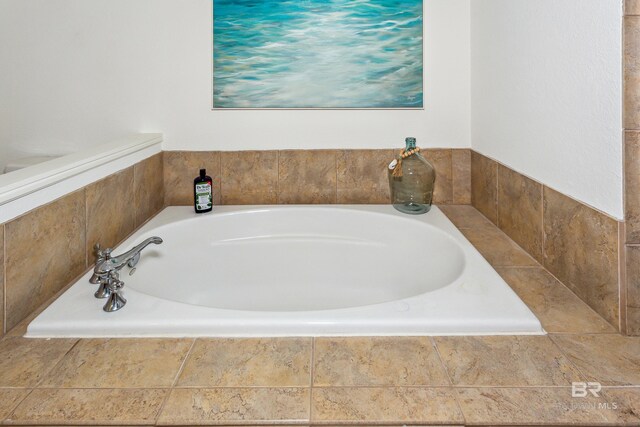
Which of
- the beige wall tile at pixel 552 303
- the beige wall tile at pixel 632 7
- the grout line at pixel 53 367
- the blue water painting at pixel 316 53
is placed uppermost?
the blue water painting at pixel 316 53

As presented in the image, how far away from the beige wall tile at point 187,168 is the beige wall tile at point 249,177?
35 millimetres

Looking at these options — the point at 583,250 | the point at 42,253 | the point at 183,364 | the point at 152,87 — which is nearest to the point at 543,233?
the point at 583,250

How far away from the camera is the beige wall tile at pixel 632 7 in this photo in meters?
0.97

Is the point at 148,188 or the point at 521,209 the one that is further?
the point at 148,188

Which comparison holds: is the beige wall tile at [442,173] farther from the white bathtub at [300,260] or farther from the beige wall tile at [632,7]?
the beige wall tile at [632,7]

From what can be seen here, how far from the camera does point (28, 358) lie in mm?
952

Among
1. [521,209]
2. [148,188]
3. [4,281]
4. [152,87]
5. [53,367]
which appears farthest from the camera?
[152,87]

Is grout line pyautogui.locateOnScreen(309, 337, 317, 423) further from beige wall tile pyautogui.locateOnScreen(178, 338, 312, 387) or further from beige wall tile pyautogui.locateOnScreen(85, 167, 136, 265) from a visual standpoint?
beige wall tile pyautogui.locateOnScreen(85, 167, 136, 265)

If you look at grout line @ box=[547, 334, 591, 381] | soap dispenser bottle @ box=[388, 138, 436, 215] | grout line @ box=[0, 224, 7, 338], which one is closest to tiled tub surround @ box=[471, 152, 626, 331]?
grout line @ box=[547, 334, 591, 381]

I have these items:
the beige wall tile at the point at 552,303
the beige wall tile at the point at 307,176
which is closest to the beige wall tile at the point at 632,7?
the beige wall tile at the point at 552,303

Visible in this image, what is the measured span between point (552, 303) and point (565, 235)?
0.23 m

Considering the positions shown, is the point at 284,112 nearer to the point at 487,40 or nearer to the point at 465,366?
the point at 487,40

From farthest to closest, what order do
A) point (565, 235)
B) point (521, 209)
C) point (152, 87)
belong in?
point (152, 87) → point (521, 209) → point (565, 235)

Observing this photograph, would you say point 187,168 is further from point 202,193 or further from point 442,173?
point 442,173
